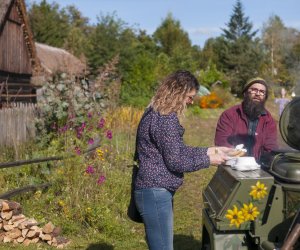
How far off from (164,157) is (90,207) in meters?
3.15

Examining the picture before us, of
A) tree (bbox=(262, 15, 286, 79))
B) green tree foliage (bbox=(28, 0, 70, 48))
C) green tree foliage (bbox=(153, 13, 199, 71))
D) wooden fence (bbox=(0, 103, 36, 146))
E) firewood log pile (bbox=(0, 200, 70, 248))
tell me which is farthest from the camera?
green tree foliage (bbox=(153, 13, 199, 71))

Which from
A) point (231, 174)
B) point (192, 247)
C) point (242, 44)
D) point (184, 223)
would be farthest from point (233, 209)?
point (242, 44)

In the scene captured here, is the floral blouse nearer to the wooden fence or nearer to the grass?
the grass

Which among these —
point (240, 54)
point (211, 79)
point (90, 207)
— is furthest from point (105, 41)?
point (90, 207)

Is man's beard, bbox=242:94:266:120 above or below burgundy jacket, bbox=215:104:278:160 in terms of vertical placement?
above

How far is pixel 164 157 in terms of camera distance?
3521 millimetres

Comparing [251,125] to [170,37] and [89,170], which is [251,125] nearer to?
[89,170]

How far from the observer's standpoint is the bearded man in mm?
4652

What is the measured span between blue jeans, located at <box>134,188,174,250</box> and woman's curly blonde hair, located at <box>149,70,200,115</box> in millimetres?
539

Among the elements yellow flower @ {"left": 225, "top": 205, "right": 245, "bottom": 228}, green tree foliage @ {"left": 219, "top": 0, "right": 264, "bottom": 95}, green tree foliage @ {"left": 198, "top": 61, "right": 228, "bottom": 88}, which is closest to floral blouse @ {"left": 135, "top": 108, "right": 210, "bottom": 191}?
yellow flower @ {"left": 225, "top": 205, "right": 245, "bottom": 228}

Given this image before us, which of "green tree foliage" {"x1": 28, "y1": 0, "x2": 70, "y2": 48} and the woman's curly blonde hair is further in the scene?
"green tree foliage" {"x1": 28, "y1": 0, "x2": 70, "y2": 48}

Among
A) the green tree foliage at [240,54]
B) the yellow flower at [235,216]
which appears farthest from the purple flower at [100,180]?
the green tree foliage at [240,54]

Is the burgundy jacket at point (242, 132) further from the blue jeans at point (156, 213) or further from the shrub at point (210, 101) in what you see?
the shrub at point (210, 101)

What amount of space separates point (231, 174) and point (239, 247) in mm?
468
